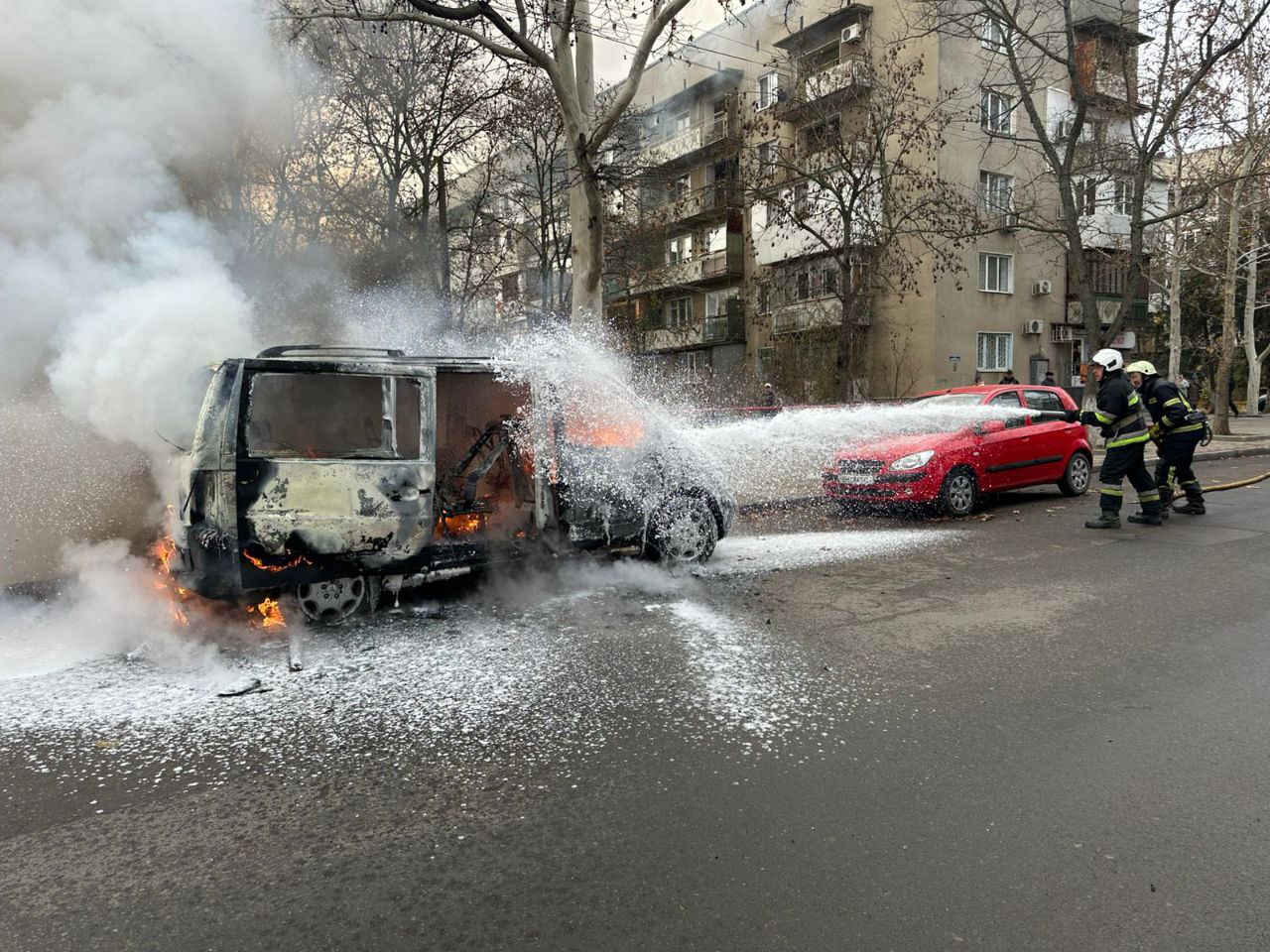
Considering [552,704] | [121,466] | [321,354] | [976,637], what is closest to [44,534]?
[121,466]

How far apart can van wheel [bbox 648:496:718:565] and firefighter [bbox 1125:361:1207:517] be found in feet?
16.6

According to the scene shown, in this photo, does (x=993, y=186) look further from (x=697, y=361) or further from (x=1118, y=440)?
(x=1118, y=440)

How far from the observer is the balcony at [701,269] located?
31.1 meters

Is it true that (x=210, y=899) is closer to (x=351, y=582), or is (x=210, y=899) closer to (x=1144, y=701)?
(x=351, y=582)

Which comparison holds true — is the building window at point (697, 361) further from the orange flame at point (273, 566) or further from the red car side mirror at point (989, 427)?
the orange flame at point (273, 566)

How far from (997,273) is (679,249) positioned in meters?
12.3

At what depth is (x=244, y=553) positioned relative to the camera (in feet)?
15.7

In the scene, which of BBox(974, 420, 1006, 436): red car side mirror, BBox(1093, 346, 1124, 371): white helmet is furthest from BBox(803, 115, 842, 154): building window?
BBox(1093, 346, 1124, 371): white helmet

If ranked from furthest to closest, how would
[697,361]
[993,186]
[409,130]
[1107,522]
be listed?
[697,361] → [993,186] → [409,130] → [1107,522]

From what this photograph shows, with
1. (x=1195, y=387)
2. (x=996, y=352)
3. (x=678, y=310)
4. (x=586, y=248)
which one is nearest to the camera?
(x=586, y=248)

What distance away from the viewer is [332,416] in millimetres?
6391

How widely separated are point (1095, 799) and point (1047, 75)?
2987 cm

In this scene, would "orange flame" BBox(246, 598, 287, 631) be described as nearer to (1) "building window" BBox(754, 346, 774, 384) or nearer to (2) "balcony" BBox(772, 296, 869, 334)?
(1) "building window" BBox(754, 346, 774, 384)

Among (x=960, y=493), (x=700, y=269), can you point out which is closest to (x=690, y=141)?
(x=700, y=269)
